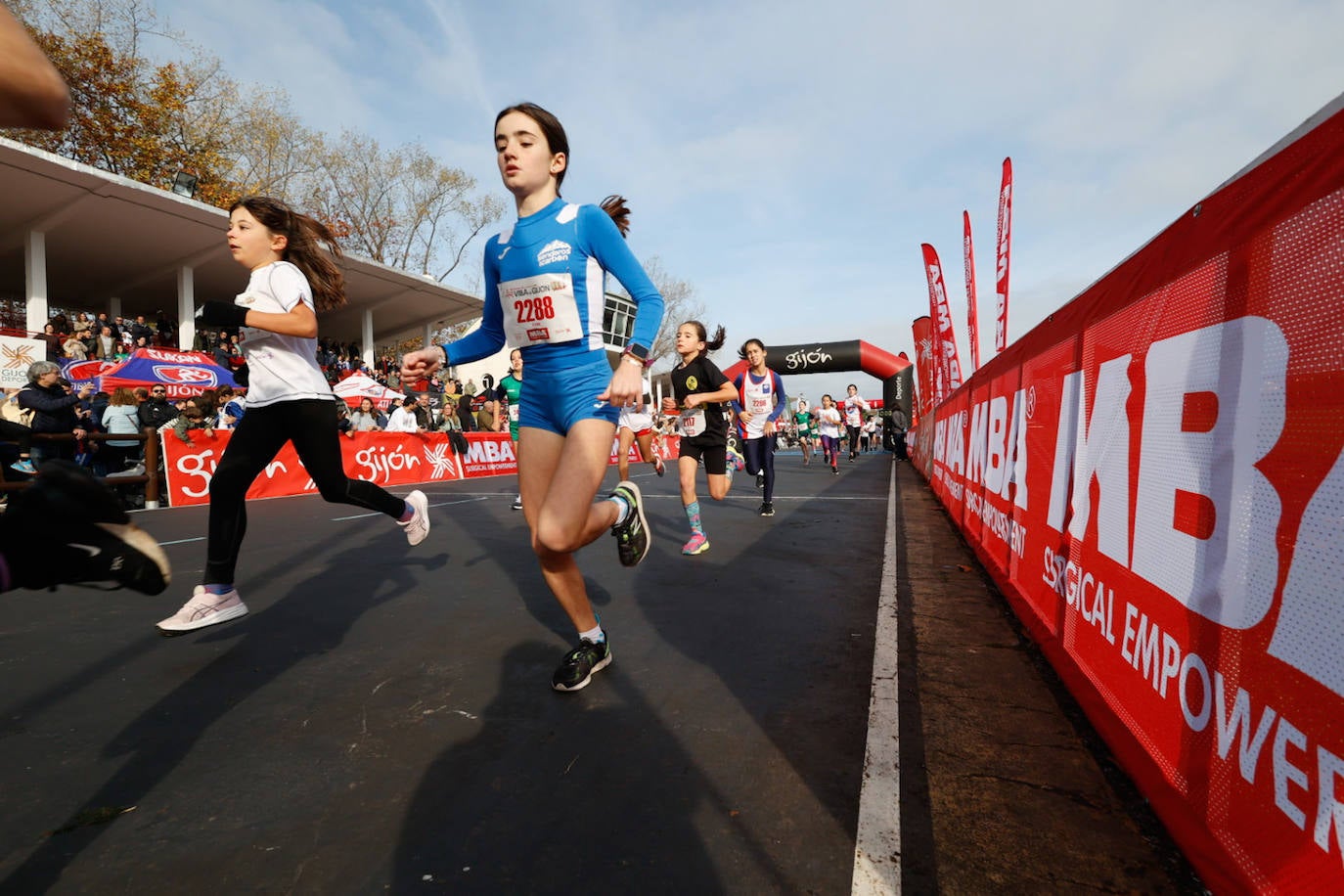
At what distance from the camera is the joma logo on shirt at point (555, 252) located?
8.22 feet

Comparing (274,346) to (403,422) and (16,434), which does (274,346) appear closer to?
(16,434)

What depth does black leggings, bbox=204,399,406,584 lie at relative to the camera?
3035 mm

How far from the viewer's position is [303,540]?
5824mm

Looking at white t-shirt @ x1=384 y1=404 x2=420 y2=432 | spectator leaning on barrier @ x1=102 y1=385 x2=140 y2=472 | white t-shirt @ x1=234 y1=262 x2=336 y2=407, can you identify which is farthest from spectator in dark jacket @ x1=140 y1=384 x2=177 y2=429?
white t-shirt @ x1=234 y1=262 x2=336 y2=407

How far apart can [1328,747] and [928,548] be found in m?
4.70

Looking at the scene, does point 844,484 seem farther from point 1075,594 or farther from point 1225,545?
point 1225,545

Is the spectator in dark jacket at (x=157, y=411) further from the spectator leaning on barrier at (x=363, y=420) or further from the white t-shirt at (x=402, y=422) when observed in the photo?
the white t-shirt at (x=402, y=422)

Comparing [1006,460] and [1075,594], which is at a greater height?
[1006,460]

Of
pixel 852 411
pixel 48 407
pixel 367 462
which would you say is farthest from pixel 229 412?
pixel 852 411

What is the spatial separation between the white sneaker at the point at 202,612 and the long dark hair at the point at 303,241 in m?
1.51

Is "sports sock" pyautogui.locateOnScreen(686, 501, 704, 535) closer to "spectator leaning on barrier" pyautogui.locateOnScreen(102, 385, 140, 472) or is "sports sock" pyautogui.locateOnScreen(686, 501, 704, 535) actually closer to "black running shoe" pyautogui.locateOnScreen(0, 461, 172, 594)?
"black running shoe" pyautogui.locateOnScreen(0, 461, 172, 594)

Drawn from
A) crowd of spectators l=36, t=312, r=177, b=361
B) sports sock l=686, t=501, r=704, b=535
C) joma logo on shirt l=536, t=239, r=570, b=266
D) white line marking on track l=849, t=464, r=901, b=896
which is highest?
crowd of spectators l=36, t=312, r=177, b=361

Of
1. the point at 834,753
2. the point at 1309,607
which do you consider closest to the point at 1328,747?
the point at 1309,607

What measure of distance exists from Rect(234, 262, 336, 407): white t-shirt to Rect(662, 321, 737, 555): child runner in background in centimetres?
320
